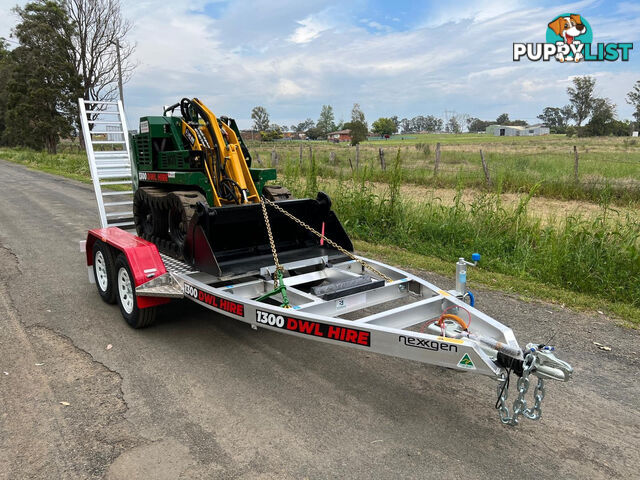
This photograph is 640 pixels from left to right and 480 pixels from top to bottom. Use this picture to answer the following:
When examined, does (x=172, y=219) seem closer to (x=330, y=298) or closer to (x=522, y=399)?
(x=330, y=298)

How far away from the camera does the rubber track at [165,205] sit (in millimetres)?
5496

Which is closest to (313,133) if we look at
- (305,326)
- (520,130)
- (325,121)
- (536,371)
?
(325,121)

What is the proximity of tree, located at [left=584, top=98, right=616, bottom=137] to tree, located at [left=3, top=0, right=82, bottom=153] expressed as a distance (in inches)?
2419

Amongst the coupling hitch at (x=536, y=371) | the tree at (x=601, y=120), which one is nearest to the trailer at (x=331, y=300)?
the coupling hitch at (x=536, y=371)

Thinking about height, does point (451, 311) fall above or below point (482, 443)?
above

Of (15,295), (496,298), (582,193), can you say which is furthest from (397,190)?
(582,193)

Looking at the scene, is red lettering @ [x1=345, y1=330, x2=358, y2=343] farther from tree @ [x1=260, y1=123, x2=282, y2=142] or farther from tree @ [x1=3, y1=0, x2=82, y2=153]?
tree @ [x1=260, y1=123, x2=282, y2=142]

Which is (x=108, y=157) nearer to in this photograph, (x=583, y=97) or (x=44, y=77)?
(x=44, y=77)

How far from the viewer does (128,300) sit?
5.42 m

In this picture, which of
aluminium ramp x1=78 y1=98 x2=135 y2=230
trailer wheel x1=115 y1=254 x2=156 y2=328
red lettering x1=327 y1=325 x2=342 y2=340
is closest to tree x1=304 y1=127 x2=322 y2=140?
aluminium ramp x1=78 y1=98 x2=135 y2=230

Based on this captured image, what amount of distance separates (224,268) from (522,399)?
10.6ft

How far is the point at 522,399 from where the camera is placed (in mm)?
2934

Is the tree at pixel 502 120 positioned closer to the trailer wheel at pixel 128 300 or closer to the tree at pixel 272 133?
the tree at pixel 272 133

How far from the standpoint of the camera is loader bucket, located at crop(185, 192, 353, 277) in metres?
5.00
